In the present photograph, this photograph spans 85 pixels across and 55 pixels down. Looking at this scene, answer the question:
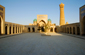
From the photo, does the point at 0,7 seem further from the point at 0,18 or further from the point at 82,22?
the point at 82,22

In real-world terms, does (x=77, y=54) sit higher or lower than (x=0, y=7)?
lower

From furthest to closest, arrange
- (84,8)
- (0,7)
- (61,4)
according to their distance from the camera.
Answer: (61,4), (0,7), (84,8)

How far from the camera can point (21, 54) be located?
11.9ft

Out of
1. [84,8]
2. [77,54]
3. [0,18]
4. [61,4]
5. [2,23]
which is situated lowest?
[77,54]

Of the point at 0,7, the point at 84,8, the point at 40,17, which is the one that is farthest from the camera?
the point at 40,17

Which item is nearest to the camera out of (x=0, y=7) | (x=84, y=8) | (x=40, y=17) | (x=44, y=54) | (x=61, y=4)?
(x=44, y=54)

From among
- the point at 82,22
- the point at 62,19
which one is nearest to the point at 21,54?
the point at 82,22

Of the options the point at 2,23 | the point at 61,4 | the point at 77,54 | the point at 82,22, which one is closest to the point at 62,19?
the point at 61,4

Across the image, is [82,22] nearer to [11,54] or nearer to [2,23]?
[11,54]

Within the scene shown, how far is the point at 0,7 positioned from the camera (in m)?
12.8

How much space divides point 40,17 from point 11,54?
2634 cm

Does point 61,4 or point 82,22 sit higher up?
point 61,4

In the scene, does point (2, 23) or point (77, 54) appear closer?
point (77, 54)

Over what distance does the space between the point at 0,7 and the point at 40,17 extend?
18157 mm
